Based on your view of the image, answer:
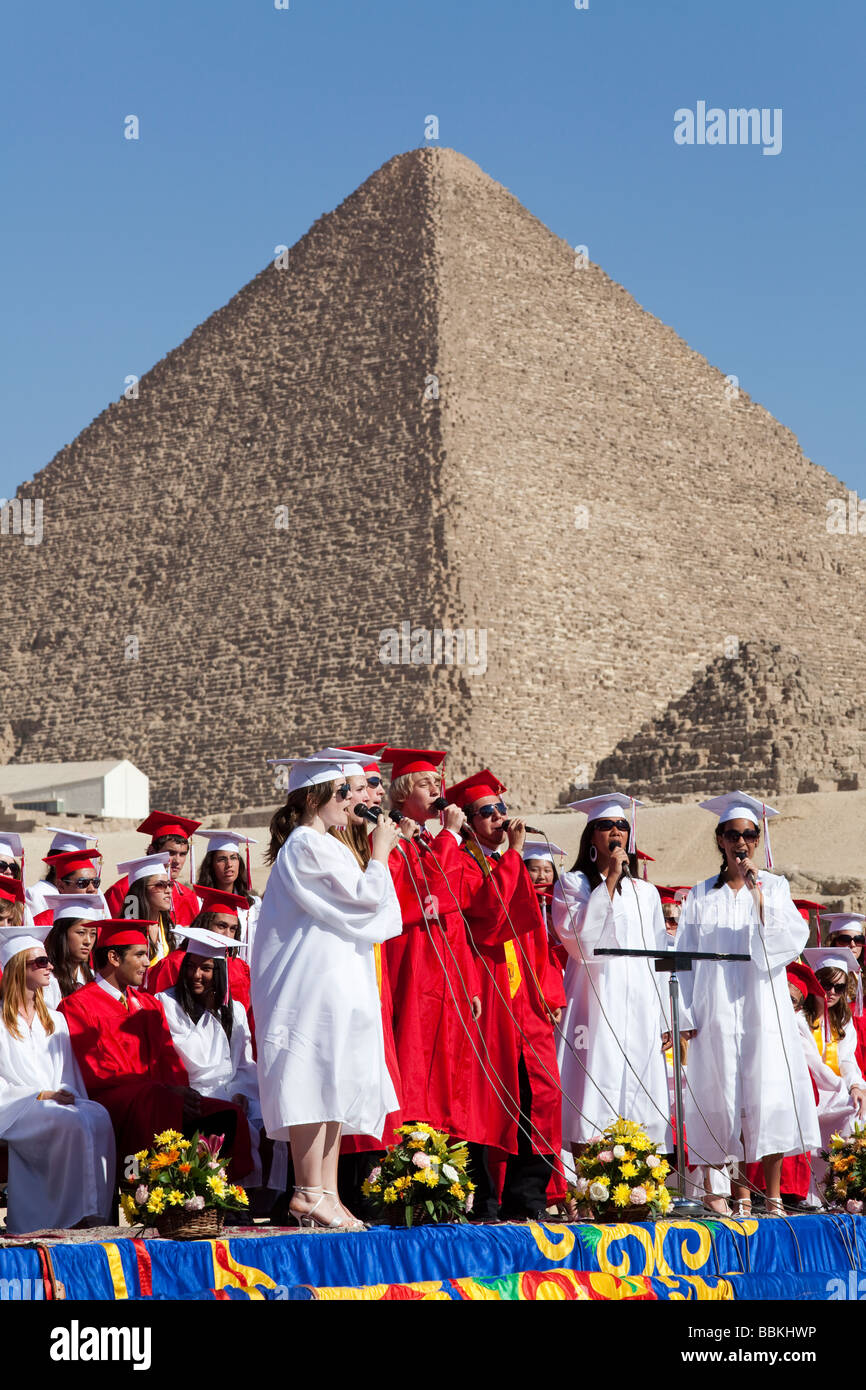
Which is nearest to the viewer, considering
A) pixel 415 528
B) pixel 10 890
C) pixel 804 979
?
pixel 10 890

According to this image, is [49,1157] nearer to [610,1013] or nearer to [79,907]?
[79,907]

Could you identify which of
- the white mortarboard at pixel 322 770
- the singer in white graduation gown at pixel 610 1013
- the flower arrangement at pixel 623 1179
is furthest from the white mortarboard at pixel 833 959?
the white mortarboard at pixel 322 770

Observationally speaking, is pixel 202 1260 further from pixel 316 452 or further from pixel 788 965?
pixel 316 452

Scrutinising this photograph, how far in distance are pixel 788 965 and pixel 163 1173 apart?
10.7ft

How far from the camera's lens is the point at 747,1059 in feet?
28.5

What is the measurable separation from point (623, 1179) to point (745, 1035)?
1485 mm

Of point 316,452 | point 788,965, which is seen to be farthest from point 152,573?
point 788,965

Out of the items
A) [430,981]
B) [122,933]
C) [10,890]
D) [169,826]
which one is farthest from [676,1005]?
[169,826]

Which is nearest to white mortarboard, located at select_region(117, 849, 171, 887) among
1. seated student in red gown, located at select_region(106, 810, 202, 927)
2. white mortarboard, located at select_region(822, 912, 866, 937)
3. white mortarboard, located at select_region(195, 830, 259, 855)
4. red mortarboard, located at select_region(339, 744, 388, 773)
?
seated student in red gown, located at select_region(106, 810, 202, 927)

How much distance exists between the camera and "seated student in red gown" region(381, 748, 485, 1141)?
786cm

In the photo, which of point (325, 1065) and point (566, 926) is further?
point (566, 926)

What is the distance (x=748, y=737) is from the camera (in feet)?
183
